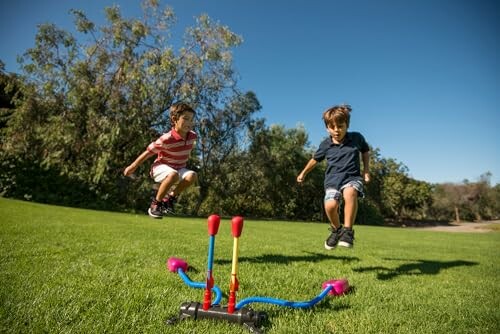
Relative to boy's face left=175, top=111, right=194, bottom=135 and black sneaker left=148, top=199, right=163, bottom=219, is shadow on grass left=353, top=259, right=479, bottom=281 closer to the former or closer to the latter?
black sneaker left=148, top=199, right=163, bottom=219

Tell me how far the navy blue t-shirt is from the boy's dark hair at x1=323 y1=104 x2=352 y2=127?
14.0 inches

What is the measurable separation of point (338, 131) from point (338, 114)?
0.26m

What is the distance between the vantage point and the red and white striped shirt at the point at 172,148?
527 centimetres

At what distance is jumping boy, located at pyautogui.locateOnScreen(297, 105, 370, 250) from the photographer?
16.1 feet

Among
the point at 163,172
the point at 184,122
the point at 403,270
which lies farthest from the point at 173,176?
the point at 403,270

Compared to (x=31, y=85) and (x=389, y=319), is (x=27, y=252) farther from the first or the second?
(x=31, y=85)

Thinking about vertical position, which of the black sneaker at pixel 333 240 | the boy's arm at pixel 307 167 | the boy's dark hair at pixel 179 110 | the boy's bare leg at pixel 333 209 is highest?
the boy's dark hair at pixel 179 110

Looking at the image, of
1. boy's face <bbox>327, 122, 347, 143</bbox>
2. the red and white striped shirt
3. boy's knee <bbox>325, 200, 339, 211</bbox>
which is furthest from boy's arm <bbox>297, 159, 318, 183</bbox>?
the red and white striped shirt

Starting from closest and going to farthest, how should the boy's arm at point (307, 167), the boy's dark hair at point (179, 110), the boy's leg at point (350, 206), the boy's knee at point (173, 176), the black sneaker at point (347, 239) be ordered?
the black sneaker at point (347, 239)
the boy's leg at point (350, 206)
the boy's knee at point (173, 176)
the boy's dark hair at point (179, 110)
the boy's arm at point (307, 167)

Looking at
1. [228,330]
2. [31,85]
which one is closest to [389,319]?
[228,330]

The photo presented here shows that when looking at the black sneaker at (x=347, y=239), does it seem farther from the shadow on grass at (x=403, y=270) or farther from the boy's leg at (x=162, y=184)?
the boy's leg at (x=162, y=184)

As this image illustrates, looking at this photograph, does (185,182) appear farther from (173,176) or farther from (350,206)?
(350,206)

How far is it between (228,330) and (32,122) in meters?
19.9

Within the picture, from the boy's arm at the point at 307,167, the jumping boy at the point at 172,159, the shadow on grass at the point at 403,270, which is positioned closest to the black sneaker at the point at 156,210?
the jumping boy at the point at 172,159
